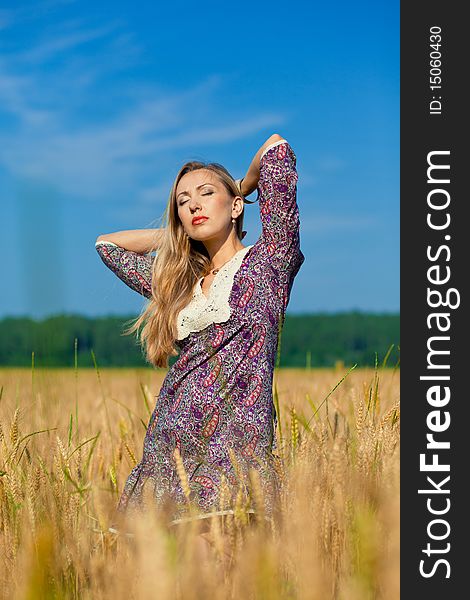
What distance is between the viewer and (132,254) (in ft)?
9.04

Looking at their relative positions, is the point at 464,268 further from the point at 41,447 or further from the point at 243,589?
the point at 41,447

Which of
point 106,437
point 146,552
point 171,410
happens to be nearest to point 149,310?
point 171,410

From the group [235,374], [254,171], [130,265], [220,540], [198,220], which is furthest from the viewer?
[130,265]

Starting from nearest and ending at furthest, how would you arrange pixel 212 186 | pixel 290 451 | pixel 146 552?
1. pixel 146 552
2. pixel 290 451
3. pixel 212 186

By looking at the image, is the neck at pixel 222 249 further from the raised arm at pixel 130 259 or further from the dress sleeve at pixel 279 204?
the raised arm at pixel 130 259

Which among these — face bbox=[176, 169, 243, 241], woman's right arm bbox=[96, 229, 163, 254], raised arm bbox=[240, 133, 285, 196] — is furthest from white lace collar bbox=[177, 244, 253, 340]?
woman's right arm bbox=[96, 229, 163, 254]

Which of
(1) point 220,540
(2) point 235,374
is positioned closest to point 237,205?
(2) point 235,374

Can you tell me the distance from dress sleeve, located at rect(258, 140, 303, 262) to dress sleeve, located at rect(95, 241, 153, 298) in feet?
1.68

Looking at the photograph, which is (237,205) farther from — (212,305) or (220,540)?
(220,540)

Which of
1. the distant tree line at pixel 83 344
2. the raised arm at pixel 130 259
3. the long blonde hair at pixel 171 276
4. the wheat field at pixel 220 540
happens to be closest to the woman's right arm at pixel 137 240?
the raised arm at pixel 130 259

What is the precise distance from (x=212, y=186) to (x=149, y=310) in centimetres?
47

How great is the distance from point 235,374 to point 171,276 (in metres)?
0.46

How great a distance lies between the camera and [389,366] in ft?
9.51

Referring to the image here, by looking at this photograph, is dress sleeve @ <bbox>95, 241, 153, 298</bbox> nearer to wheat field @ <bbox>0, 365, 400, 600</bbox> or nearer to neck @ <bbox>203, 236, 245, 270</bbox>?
neck @ <bbox>203, 236, 245, 270</bbox>
